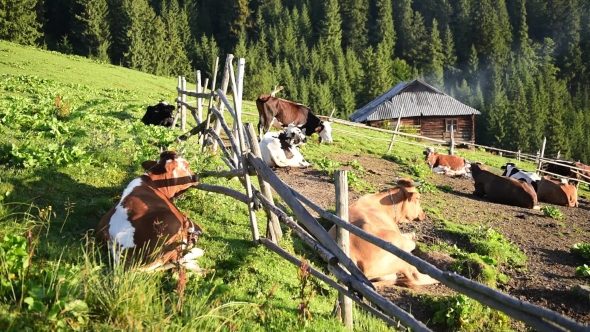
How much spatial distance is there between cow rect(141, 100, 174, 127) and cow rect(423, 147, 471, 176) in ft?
29.3

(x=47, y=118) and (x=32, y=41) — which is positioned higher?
(x=32, y=41)

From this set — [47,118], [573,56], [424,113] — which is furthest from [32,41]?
[573,56]

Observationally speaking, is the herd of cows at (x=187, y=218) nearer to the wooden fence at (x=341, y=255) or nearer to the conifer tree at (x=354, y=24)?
the wooden fence at (x=341, y=255)

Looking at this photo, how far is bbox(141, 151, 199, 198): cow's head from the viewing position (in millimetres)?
6105

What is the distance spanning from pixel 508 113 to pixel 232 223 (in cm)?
6099

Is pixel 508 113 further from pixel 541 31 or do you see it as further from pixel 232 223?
pixel 232 223

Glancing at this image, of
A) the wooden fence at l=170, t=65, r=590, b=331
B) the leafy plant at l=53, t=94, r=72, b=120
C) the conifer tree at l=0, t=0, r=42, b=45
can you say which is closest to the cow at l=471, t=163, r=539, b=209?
the wooden fence at l=170, t=65, r=590, b=331

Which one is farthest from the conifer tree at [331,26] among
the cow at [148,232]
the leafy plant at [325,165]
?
the cow at [148,232]

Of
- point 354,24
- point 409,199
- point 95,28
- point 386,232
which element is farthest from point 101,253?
point 354,24

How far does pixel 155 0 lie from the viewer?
84.7m

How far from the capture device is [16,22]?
151ft

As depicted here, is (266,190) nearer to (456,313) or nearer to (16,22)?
(456,313)

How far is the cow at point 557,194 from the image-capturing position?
14.2 metres

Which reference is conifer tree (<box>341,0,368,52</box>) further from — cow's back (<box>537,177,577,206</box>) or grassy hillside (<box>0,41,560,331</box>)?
grassy hillside (<box>0,41,560,331</box>)
